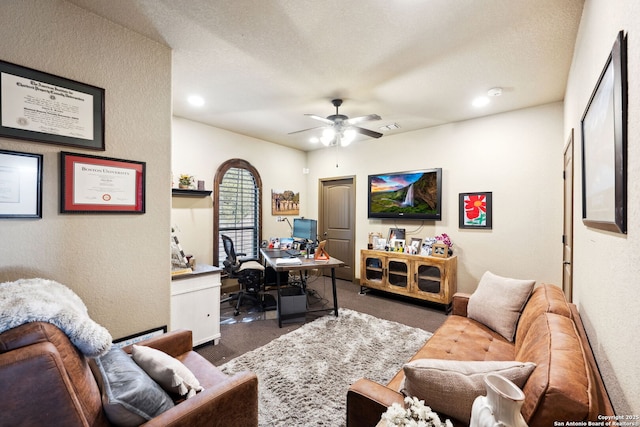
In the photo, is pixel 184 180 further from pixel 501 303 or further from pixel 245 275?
pixel 501 303

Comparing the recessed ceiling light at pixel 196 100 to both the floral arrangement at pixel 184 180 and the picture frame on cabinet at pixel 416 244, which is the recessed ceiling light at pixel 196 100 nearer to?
the floral arrangement at pixel 184 180

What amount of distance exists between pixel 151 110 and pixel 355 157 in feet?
12.2

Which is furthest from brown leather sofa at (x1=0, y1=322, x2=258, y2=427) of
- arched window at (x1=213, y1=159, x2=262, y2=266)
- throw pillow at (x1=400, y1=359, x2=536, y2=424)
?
arched window at (x1=213, y1=159, x2=262, y2=266)

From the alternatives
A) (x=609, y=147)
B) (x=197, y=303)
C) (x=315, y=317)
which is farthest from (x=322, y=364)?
(x=609, y=147)

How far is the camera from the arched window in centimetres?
438

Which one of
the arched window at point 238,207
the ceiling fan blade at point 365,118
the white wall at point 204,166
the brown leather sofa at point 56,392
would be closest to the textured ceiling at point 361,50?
the ceiling fan blade at point 365,118

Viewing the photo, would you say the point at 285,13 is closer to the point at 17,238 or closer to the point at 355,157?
Result: the point at 17,238

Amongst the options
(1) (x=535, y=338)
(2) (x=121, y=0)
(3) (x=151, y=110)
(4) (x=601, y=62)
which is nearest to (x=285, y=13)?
(2) (x=121, y=0)

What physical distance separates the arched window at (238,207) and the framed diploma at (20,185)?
2.71m

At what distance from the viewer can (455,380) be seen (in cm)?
101

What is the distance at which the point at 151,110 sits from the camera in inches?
81.5

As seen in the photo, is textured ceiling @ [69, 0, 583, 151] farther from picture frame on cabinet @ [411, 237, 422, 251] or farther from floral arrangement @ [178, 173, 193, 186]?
picture frame on cabinet @ [411, 237, 422, 251]

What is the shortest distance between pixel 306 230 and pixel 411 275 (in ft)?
5.98

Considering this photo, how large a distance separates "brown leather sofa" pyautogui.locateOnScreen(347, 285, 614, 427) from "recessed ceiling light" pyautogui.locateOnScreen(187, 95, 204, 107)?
11.1 ft
